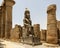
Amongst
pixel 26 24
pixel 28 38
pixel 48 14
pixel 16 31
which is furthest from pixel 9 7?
pixel 28 38

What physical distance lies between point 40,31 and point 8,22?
7889 millimetres

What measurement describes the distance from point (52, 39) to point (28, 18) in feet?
11.7

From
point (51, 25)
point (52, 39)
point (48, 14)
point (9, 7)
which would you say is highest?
point (9, 7)

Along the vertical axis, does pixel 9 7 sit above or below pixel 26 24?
above

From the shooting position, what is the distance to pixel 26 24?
10492mm

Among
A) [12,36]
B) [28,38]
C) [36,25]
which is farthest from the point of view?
[36,25]

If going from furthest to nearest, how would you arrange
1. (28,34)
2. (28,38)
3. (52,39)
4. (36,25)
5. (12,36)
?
(36,25) → (12,36) → (52,39) → (28,34) → (28,38)

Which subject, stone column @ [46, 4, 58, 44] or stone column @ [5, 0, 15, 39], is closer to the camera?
stone column @ [46, 4, 58, 44]

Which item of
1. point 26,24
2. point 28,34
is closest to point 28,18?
point 26,24

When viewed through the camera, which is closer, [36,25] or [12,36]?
[12,36]

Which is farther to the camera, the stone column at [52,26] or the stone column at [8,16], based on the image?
the stone column at [8,16]

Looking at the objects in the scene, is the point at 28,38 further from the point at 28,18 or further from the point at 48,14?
the point at 48,14

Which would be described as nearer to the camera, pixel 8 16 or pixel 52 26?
pixel 52 26

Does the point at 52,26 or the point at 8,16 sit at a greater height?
the point at 8,16
